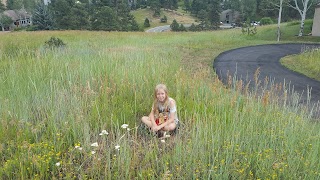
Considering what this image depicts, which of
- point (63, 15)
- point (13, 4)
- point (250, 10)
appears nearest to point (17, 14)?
point (13, 4)

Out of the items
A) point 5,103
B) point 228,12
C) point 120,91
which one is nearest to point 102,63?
point 120,91

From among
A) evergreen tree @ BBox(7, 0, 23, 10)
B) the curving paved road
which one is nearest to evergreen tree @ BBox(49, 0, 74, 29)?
the curving paved road

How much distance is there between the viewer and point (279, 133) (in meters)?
3.39

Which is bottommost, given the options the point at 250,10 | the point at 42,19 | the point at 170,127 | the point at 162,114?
the point at 170,127

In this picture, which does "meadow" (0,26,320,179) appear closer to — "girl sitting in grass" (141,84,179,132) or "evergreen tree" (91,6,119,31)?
"girl sitting in grass" (141,84,179,132)

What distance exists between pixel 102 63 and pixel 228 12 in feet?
267

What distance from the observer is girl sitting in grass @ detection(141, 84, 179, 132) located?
386cm

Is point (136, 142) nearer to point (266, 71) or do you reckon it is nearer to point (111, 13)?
point (266, 71)

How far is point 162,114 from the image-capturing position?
13.2 ft

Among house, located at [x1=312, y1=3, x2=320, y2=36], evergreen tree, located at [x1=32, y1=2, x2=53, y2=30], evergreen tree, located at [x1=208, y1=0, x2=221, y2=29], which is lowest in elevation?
house, located at [x1=312, y1=3, x2=320, y2=36]

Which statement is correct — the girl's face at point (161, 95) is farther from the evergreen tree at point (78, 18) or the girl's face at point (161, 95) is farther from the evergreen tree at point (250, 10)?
the evergreen tree at point (250, 10)

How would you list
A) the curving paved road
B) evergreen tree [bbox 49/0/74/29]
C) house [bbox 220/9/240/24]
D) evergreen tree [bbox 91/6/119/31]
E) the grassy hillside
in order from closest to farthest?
the curving paved road → the grassy hillside → evergreen tree [bbox 49/0/74/29] → evergreen tree [bbox 91/6/119/31] → house [bbox 220/9/240/24]

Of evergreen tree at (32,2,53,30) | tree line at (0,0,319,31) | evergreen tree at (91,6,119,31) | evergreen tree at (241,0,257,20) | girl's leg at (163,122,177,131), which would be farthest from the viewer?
evergreen tree at (241,0,257,20)

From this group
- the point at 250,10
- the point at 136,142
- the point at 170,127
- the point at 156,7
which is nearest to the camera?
the point at 136,142
